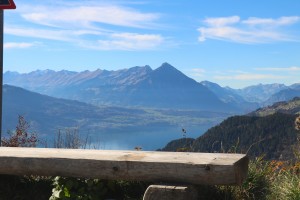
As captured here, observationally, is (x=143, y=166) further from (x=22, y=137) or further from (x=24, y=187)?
(x=22, y=137)

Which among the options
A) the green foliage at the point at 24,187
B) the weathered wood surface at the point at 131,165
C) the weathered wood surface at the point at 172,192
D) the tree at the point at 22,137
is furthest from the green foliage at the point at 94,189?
the tree at the point at 22,137

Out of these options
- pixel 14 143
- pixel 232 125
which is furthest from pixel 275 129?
pixel 14 143

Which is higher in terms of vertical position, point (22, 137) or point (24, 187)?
point (22, 137)

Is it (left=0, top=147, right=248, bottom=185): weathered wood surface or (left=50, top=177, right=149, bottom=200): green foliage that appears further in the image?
(left=50, top=177, right=149, bottom=200): green foliage

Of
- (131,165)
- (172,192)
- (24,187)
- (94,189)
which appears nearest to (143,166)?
(131,165)

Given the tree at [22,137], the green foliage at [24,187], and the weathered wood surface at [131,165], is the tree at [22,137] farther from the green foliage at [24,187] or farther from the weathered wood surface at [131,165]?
the weathered wood surface at [131,165]

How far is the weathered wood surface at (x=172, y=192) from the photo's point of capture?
398 centimetres

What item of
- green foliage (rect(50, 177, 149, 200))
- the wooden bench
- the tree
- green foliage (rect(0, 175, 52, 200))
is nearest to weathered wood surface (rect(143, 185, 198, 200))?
the wooden bench

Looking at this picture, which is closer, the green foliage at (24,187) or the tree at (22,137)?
the green foliage at (24,187)

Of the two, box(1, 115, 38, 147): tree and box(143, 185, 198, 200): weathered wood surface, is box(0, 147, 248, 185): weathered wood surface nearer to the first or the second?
box(143, 185, 198, 200): weathered wood surface

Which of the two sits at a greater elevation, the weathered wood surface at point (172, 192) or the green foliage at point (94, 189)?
the weathered wood surface at point (172, 192)

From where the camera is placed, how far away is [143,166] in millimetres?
4184

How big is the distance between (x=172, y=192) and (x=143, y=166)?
36 cm

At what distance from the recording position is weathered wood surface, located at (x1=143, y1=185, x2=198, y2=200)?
398 cm
